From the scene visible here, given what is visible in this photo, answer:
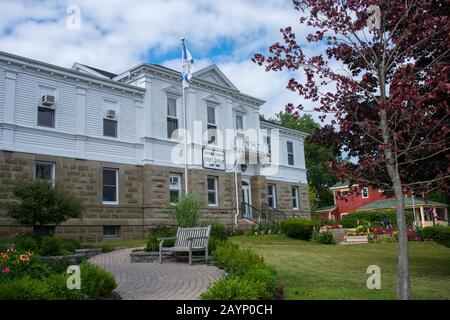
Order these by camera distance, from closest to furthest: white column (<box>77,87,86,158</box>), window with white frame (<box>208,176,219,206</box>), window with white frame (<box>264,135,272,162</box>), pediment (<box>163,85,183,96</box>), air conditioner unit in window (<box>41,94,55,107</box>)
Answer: air conditioner unit in window (<box>41,94,55,107</box>) < white column (<box>77,87,86,158</box>) < pediment (<box>163,85,183,96</box>) < window with white frame (<box>208,176,219,206</box>) < window with white frame (<box>264,135,272,162</box>)

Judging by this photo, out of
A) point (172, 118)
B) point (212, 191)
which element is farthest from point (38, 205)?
point (212, 191)

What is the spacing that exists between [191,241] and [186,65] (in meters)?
12.6

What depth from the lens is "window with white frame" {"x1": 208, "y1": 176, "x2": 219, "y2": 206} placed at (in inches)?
1001

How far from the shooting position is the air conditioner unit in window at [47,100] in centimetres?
1911

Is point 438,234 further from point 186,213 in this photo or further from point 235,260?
point 235,260

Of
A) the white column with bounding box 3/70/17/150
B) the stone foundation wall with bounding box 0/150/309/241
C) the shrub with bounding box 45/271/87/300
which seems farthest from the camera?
the stone foundation wall with bounding box 0/150/309/241

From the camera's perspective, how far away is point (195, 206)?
15938mm

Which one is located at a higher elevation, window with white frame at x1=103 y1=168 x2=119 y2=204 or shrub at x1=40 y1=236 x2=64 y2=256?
window with white frame at x1=103 y1=168 x2=119 y2=204

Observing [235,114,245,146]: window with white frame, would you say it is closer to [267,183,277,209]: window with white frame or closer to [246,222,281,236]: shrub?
[267,183,277,209]: window with white frame

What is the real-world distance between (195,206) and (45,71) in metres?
9.24

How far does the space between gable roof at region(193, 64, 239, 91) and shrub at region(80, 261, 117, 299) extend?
19459 mm

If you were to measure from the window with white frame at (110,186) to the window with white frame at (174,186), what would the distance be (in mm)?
3043

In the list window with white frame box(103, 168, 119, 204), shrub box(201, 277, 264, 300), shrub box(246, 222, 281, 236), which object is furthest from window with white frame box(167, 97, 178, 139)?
shrub box(201, 277, 264, 300)
